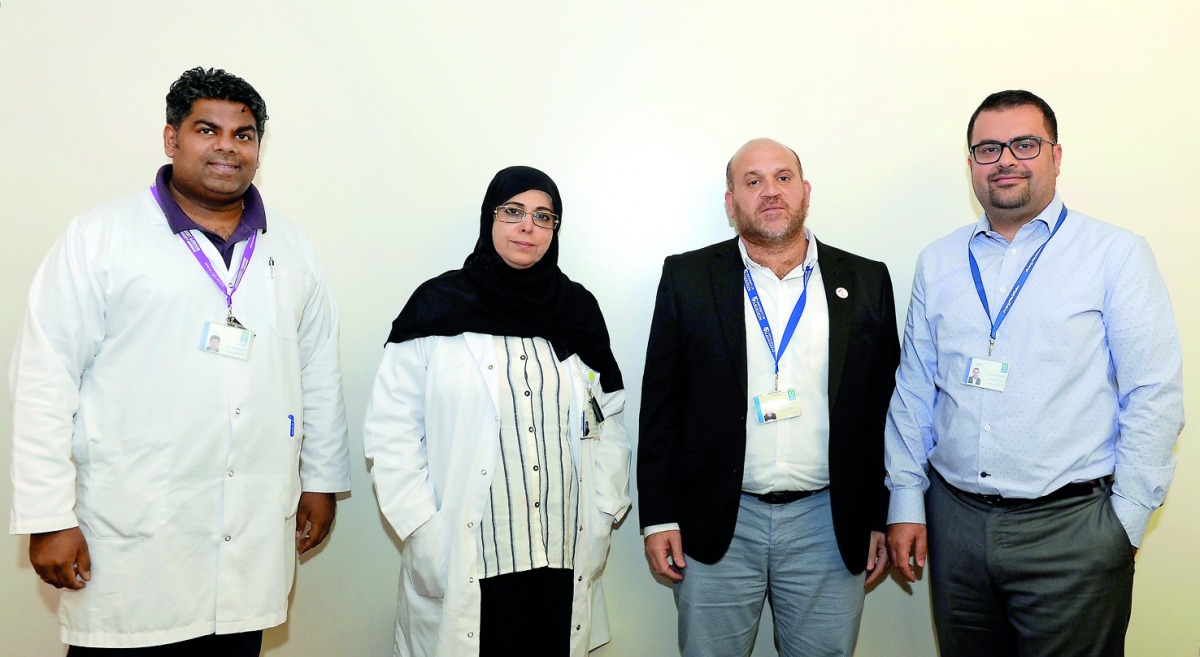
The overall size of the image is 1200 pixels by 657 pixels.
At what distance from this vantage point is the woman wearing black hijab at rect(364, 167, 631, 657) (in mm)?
2162

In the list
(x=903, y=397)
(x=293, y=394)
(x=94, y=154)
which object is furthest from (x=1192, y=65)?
(x=94, y=154)

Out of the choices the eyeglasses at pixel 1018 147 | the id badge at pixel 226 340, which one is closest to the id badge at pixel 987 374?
the eyeglasses at pixel 1018 147

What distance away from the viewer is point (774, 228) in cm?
239

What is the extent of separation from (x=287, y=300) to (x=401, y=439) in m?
0.54

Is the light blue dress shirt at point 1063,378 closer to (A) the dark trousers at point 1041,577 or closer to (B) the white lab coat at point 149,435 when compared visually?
(A) the dark trousers at point 1041,577

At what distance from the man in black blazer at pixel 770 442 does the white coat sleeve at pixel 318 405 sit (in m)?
0.99

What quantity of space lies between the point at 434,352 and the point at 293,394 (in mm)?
435

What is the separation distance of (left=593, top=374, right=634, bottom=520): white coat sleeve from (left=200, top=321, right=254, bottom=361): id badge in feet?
3.43

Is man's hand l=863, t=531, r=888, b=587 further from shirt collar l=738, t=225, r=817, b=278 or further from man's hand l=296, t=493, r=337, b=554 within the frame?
man's hand l=296, t=493, r=337, b=554

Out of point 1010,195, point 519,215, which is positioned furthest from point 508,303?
point 1010,195

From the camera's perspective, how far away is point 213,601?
2041 mm

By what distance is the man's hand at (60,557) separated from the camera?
1.89m

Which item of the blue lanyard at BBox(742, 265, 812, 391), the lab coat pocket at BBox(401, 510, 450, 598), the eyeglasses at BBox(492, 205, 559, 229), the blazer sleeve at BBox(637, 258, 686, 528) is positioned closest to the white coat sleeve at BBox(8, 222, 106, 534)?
the lab coat pocket at BBox(401, 510, 450, 598)

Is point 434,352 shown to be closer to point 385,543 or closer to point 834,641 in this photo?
point 385,543
